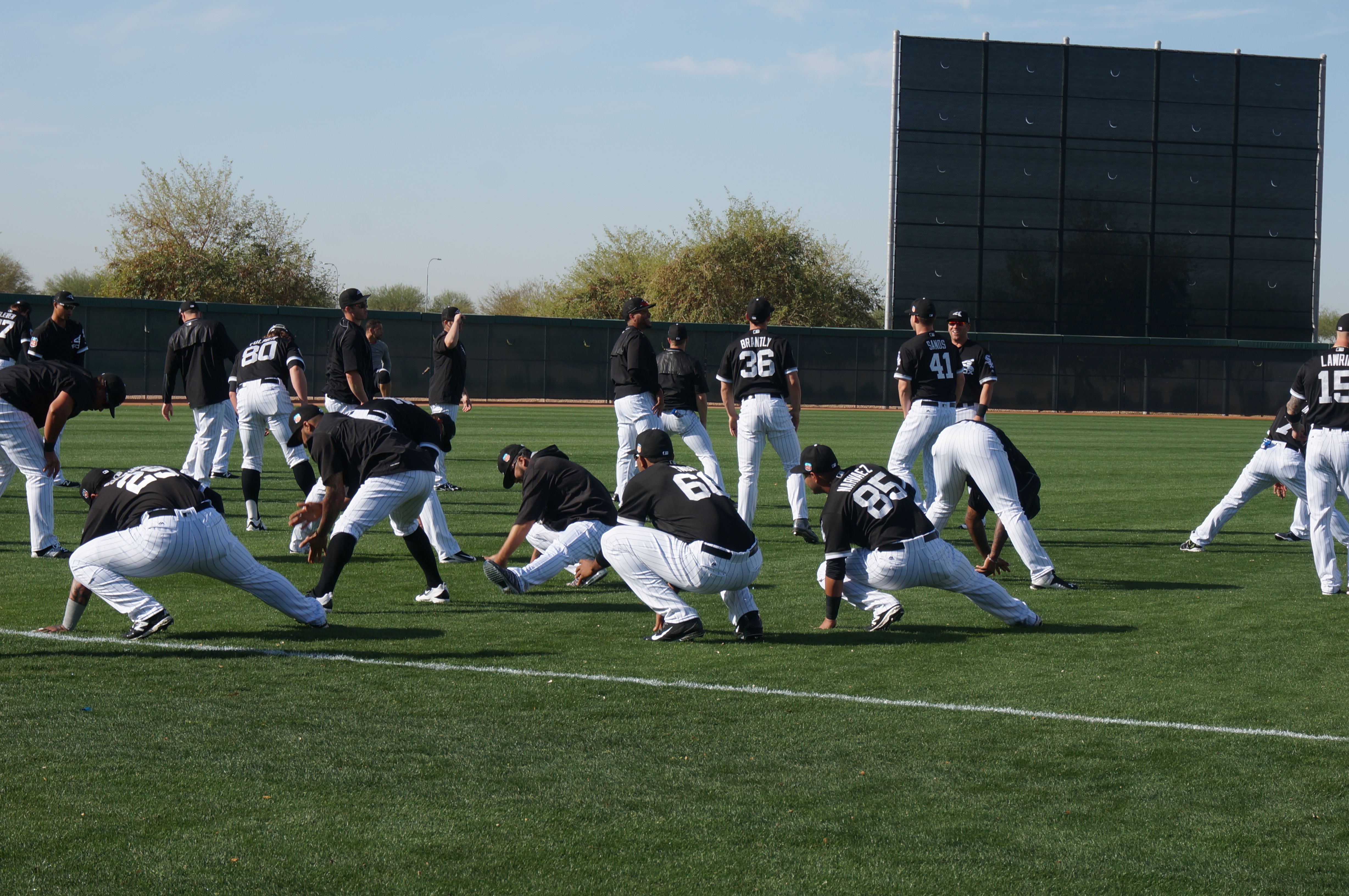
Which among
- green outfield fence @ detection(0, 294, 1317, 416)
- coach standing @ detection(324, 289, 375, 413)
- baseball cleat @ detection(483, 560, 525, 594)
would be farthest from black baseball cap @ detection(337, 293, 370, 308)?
green outfield fence @ detection(0, 294, 1317, 416)

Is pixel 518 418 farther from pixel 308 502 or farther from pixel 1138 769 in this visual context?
pixel 1138 769

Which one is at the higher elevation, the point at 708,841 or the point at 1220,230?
the point at 1220,230

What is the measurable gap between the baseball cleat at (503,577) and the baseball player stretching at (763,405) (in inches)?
131

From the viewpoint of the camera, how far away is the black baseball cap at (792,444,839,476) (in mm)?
7496

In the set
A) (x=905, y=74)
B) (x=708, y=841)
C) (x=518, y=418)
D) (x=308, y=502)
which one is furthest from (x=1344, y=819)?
(x=905, y=74)

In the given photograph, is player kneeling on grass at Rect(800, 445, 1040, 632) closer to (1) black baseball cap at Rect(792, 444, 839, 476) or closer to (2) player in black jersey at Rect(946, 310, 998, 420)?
(1) black baseball cap at Rect(792, 444, 839, 476)

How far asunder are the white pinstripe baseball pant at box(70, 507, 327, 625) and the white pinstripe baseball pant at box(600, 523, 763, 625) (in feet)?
6.71

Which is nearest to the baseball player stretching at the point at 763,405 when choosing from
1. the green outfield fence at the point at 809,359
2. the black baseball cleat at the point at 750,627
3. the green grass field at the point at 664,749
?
the green grass field at the point at 664,749

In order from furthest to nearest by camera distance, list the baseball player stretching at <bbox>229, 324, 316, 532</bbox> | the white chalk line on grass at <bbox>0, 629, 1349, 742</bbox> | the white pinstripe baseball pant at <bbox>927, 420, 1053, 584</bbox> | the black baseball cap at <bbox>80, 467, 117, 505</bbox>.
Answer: the baseball player stretching at <bbox>229, 324, 316, 532</bbox> < the white pinstripe baseball pant at <bbox>927, 420, 1053, 584</bbox> < the black baseball cap at <bbox>80, 467, 117, 505</bbox> < the white chalk line on grass at <bbox>0, 629, 1349, 742</bbox>

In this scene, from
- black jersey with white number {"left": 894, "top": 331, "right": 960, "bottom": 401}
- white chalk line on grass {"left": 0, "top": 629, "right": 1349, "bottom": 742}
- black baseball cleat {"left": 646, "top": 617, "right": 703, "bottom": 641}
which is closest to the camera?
white chalk line on grass {"left": 0, "top": 629, "right": 1349, "bottom": 742}

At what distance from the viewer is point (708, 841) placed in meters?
4.04

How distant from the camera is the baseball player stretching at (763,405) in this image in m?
10.9

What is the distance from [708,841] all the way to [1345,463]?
20.3ft

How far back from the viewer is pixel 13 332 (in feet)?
49.7
